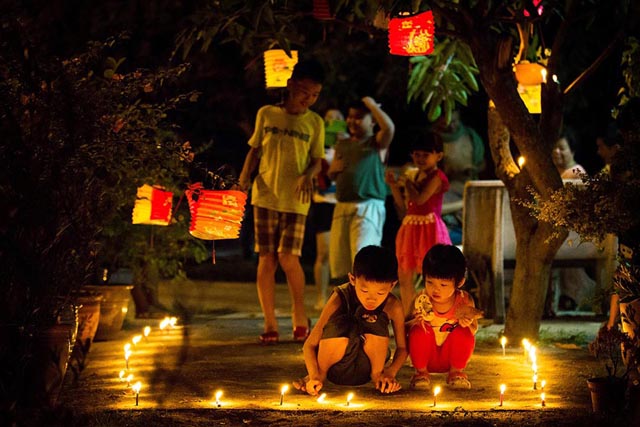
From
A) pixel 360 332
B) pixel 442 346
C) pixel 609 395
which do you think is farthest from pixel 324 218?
pixel 609 395

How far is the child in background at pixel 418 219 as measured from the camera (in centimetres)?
927

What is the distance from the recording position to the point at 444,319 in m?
7.32

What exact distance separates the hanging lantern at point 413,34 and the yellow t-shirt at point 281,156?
1065 mm

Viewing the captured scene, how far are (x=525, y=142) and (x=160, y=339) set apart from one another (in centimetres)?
371

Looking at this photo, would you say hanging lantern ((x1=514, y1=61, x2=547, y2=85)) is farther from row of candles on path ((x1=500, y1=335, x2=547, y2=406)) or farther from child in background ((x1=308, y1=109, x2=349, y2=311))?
child in background ((x1=308, y1=109, x2=349, y2=311))

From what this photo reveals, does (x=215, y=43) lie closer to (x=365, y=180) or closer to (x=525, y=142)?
(x=365, y=180)

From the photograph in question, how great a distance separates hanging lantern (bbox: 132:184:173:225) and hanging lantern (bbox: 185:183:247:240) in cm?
132

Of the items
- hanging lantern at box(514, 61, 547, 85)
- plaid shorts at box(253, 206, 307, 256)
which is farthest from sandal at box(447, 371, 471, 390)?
hanging lantern at box(514, 61, 547, 85)

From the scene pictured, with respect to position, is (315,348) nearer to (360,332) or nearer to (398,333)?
(360,332)

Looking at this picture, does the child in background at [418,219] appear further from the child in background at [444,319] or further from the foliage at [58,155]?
the foliage at [58,155]

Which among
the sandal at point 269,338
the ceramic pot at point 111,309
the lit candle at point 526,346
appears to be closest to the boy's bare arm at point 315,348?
the lit candle at point 526,346

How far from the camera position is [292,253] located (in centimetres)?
952

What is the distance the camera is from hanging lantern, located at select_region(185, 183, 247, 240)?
8664 mm

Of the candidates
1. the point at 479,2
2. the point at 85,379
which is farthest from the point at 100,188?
the point at 479,2
